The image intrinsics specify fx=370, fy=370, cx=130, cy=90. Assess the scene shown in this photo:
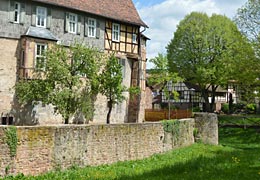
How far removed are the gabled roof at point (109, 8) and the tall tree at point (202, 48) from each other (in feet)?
48.5

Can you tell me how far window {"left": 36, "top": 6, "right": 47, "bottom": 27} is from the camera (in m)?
25.1

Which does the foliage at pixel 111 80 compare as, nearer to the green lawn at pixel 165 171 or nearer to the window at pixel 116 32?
the window at pixel 116 32

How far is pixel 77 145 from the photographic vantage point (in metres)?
15.0

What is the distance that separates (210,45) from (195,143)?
2374cm

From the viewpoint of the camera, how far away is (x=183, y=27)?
1865 inches

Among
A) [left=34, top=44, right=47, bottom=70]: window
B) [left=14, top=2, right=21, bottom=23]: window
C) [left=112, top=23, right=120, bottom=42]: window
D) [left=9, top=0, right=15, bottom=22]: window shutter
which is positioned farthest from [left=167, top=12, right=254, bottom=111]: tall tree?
[left=9, top=0, right=15, bottom=22]: window shutter

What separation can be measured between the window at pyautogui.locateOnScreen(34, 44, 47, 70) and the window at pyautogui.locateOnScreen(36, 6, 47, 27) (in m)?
1.59

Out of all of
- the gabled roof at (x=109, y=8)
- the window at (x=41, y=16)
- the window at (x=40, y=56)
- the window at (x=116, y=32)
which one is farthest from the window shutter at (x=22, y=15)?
the window at (x=116, y=32)

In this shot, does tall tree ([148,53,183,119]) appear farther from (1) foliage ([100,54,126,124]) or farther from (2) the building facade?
(1) foliage ([100,54,126,124])

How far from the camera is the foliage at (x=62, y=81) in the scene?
2262cm

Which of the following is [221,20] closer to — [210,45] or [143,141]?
[210,45]

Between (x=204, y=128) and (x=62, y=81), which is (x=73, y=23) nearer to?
(x=62, y=81)

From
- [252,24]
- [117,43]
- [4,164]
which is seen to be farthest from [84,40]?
[4,164]

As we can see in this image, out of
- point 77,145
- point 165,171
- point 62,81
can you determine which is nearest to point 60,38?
point 62,81
